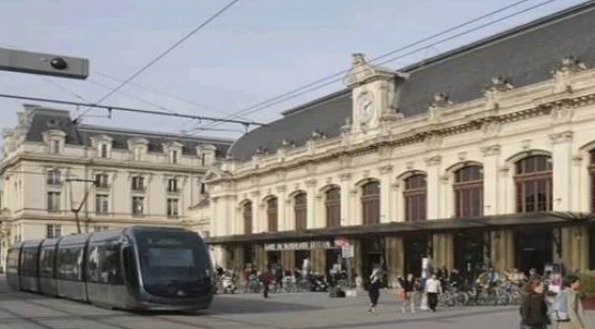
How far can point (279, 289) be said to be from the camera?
170 feet

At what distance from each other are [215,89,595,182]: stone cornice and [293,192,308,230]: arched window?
2.22 meters

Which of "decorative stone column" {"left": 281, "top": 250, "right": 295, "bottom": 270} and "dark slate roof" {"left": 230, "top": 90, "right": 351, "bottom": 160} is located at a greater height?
"dark slate roof" {"left": 230, "top": 90, "right": 351, "bottom": 160}

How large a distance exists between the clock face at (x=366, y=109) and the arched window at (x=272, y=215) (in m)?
14.0

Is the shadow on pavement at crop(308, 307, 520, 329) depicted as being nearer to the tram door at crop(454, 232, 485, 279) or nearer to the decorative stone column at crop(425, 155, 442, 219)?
the tram door at crop(454, 232, 485, 279)

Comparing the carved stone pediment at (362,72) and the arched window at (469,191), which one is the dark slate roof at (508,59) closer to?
the carved stone pediment at (362,72)

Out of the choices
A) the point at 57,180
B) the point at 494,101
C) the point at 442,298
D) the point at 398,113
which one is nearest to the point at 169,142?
the point at 57,180

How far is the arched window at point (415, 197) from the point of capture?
170 feet

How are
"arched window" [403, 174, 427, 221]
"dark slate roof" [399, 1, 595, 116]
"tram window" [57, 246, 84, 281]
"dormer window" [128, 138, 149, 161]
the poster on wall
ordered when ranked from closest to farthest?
the poster on wall → "tram window" [57, 246, 84, 281] → "dark slate roof" [399, 1, 595, 116] → "arched window" [403, 174, 427, 221] → "dormer window" [128, 138, 149, 161]

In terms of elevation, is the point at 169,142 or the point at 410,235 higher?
the point at 169,142

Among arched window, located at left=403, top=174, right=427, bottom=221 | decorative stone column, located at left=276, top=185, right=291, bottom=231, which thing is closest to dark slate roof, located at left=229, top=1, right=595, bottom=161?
arched window, located at left=403, top=174, right=427, bottom=221

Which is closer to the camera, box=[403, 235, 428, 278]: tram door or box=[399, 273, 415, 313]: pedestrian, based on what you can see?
box=[399, 273, 415, 313]: pedestrian

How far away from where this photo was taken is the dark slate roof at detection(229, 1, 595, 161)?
43.6 metres

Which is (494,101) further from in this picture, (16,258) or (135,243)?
(16,258)

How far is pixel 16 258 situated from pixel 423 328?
29.5 m
